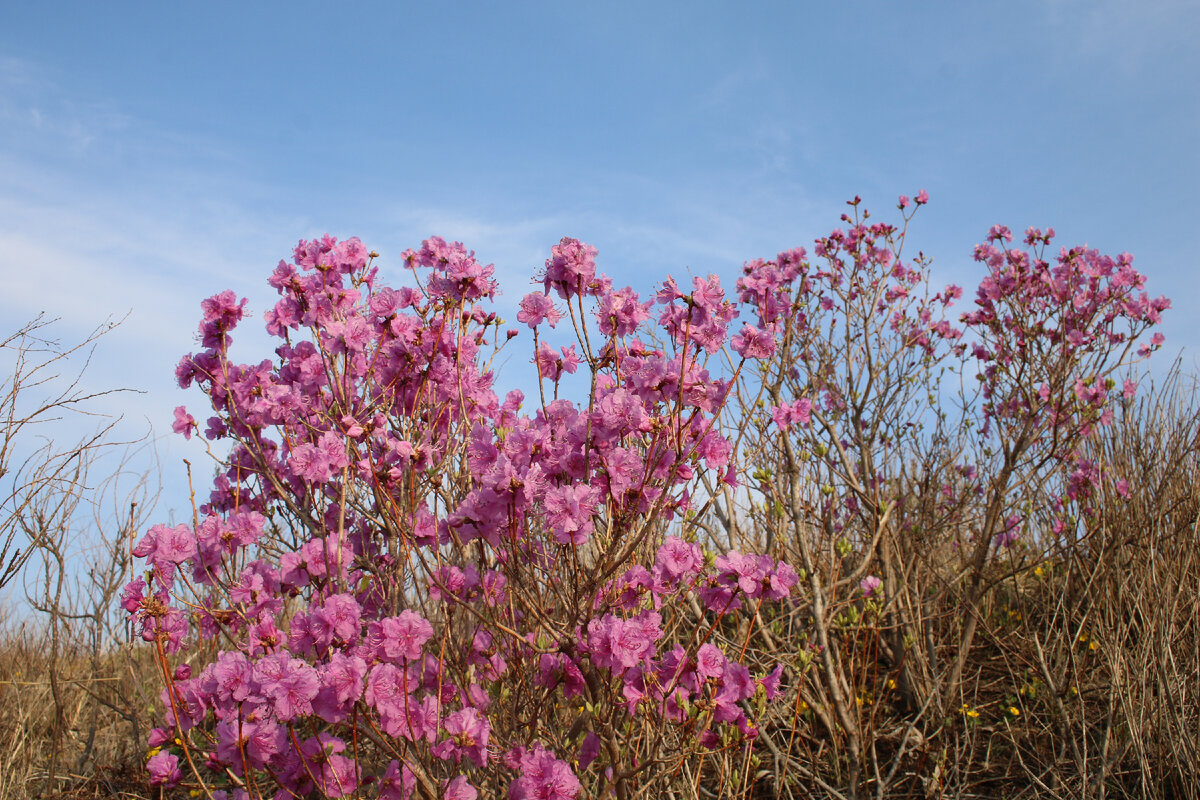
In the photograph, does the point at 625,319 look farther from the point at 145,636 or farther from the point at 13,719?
the point at 13,719

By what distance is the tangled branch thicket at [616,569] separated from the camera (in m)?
2.32

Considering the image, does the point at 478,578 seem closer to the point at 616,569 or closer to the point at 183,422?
the point at 616,569

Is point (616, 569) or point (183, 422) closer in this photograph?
point (616, 569)

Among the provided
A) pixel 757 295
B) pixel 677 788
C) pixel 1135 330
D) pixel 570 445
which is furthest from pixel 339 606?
pixel 1135 330

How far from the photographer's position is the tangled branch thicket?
2.32 m

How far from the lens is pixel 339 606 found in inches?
95.4

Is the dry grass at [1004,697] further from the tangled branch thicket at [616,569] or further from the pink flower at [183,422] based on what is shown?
the pink flower at [183,422]

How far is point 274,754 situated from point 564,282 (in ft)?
5.75

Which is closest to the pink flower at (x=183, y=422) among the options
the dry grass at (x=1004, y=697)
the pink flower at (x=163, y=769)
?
the dry grass at (x=1004, y=697)

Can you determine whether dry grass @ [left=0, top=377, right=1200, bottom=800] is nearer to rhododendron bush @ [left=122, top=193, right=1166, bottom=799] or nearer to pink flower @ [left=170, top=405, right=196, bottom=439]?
rhododendron bush @ [left=122, top=193, right=1166, bottom=799]

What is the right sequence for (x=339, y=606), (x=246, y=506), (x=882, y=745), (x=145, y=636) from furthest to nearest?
(x=882, y=745) → (x=246, y=506) → (x=145, y=636) → (x=339, y=606)

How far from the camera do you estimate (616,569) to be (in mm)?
2348

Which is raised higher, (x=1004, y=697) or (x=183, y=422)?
(x=183, y=422)

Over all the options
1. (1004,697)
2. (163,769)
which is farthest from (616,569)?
(1004,697)
